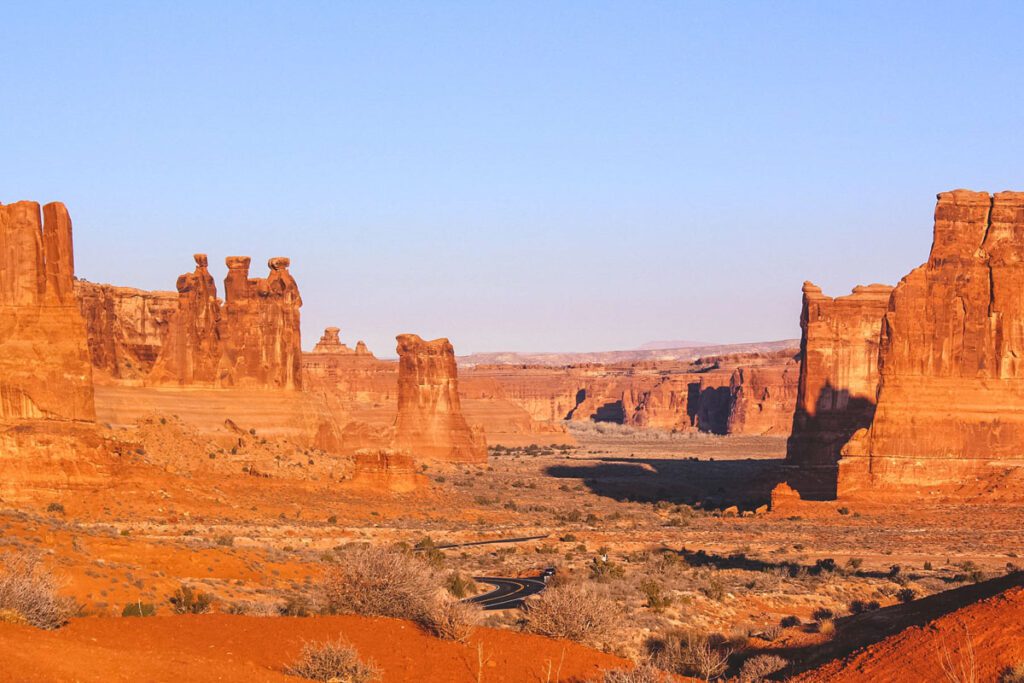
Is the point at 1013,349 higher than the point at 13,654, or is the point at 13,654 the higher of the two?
the point at 1013,349

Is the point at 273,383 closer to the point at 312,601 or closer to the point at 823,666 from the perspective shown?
the point at 312,601

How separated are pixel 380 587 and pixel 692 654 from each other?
4253 mm

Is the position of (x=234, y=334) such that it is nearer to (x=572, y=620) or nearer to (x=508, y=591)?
(x=508, y=591)

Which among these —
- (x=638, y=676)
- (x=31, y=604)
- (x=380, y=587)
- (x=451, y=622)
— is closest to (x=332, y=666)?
(x=451, y=622)

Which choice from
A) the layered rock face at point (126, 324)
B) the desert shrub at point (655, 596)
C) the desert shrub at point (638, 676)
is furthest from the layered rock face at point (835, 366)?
the desert shrub at point (638, 676)

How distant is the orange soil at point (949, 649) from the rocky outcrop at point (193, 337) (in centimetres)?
5038

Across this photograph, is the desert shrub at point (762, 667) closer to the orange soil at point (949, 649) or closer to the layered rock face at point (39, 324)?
the orange soil at point (949, 649)

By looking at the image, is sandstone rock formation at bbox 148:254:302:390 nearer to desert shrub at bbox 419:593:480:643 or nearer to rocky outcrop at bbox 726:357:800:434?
desert shrub at bbox 419:593:480:643

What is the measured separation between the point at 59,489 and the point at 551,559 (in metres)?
13.6

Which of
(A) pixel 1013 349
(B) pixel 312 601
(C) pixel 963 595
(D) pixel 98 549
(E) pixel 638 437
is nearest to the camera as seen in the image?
(C) pixel 963 595

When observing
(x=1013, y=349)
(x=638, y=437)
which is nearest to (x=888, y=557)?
(x=1013, y=349)

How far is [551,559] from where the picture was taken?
3694cm

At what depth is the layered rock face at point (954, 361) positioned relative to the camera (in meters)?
51.9

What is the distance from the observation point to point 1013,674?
1344cm
